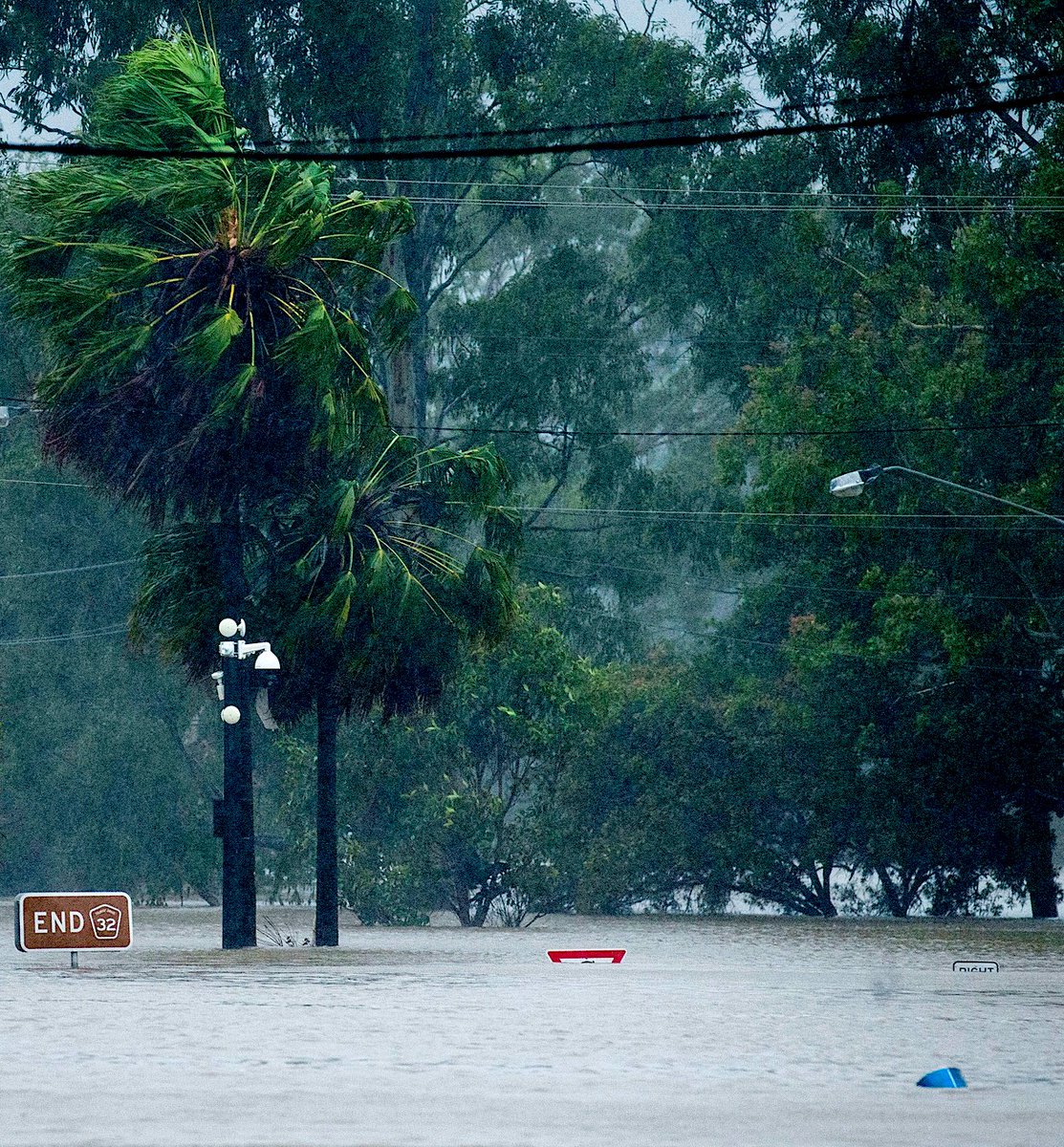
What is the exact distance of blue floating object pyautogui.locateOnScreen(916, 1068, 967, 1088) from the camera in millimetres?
12969

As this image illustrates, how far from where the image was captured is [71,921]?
30172 mm

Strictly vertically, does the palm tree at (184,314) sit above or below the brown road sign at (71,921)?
above

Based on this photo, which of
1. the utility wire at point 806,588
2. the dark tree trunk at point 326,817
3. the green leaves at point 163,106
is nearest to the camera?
the green leaves at point 163,106

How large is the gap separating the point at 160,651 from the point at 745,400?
1006 inches

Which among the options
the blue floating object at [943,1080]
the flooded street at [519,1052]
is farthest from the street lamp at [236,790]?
the blue floating object at [943,1080]

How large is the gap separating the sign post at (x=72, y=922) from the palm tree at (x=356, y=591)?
601 centimetres

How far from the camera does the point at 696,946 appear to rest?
132 feet

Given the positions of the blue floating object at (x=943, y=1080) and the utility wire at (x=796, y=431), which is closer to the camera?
the blue floating object at (x=943, y=1080)

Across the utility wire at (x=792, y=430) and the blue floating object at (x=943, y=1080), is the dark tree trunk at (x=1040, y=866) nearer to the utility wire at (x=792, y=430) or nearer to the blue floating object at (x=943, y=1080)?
the utility wire at (x=792, y=430)

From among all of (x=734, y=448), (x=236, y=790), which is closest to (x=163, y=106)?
(x=236, y=790)

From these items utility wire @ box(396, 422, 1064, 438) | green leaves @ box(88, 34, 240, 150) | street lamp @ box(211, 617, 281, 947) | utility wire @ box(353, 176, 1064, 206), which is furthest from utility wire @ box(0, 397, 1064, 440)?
street lamp @ box(211, 617, 281, 947)

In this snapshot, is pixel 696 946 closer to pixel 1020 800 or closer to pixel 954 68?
pixel 1020 800

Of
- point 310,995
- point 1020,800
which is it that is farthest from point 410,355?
point 310,995

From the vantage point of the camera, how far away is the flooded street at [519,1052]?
11.1 m
